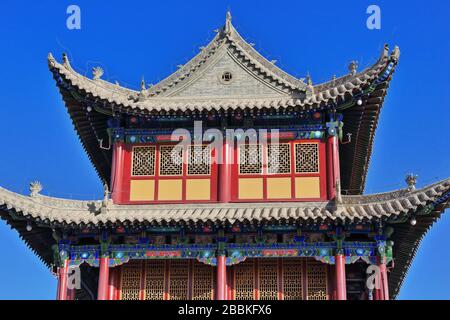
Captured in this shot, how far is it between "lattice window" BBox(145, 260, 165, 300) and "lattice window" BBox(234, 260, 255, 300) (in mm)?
2048

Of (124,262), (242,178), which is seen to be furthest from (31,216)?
(242,178)

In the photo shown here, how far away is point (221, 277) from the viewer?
2216 centimetres

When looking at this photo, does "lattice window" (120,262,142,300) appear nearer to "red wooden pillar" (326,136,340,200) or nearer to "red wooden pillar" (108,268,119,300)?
"red wooden pillar" (108,268,119,300)

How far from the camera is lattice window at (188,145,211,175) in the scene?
78.8ft

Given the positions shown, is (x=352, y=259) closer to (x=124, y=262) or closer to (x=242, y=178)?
(x=242, y=178)

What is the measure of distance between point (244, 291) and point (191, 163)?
4.07 m

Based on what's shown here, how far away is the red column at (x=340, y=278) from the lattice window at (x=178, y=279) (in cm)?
412

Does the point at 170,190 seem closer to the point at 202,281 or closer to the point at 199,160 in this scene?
the point at 199,160

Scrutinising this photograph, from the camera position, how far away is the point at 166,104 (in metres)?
24.5

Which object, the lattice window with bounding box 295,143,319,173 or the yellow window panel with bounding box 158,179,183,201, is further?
the lattice window with bounding box 295,143,319,173

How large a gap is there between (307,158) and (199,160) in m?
3.11

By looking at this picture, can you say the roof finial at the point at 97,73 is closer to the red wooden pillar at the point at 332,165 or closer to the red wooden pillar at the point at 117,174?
the red wooden pillar at the point at 117,174

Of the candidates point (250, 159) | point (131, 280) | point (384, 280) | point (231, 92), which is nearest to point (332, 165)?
point (250, 159)

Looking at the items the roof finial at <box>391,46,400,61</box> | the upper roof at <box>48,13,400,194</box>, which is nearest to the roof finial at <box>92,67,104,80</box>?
the upper roof at <box>48,13,400,194</box>
